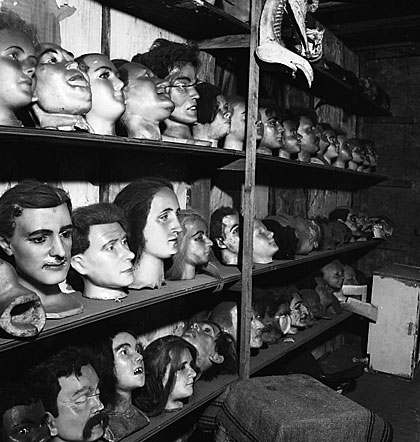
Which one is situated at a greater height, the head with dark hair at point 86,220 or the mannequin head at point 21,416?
the head with dark hair at point 86,220

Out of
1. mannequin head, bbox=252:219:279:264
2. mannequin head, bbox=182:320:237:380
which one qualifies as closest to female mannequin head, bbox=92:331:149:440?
mannequin head, bbox=182:320:237:380

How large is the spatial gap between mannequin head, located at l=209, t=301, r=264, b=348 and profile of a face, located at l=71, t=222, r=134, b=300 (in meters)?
0.84

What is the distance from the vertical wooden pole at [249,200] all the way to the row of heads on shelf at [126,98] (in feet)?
0.35

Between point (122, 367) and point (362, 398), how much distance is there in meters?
2.13

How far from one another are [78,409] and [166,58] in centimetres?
120

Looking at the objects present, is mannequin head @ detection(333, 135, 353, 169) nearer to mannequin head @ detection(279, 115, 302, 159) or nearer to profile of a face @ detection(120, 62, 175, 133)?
mannequin head @ detection(279, 115, 302, 159)

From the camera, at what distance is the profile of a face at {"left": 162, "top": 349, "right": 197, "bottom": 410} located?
1970 millimetres

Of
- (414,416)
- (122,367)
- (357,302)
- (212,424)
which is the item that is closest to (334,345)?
(357,302)

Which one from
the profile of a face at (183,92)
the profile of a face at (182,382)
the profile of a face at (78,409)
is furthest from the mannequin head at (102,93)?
the profile of a face at (182,382)

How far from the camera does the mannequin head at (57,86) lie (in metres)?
1.45

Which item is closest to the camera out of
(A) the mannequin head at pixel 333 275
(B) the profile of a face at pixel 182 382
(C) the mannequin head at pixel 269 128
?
(B) the profile of a face at pixel 182 382

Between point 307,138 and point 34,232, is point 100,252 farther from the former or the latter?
point 307,138

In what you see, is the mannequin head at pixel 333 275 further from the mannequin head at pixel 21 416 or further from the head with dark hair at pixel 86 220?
the mannequin head at pixel 21 416

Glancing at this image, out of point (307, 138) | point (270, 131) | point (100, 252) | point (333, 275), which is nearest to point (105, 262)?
point (100, 252)
